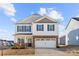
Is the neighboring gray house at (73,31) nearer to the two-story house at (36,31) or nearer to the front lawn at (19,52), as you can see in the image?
the two-story house at (36,31)

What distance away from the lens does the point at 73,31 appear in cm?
944

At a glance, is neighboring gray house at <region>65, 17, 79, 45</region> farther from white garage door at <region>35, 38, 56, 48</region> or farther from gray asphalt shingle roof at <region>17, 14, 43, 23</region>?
gray asphalt shingle roof at <region>17, 14, 43, 23</region>

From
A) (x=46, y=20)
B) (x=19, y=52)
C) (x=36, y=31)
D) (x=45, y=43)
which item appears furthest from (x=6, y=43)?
(x=46, y=20)

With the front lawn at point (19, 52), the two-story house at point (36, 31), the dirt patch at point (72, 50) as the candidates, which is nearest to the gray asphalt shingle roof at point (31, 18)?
the two-story house at point (36, 31)

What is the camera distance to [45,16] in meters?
9.46

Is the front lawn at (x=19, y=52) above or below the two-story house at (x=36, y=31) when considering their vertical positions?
below

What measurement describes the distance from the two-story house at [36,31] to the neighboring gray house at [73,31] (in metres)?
0.20

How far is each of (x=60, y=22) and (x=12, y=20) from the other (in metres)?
0.73

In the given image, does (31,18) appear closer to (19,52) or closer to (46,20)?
(46,20)

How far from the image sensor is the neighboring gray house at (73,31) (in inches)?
371

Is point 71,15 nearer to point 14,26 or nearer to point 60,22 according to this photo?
point 60,22

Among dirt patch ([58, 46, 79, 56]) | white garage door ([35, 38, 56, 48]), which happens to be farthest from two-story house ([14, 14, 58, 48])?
dirt patch ([58, 46, 79, 56])

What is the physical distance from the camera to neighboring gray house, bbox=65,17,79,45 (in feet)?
30.9

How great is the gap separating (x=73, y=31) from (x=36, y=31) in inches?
22.2
